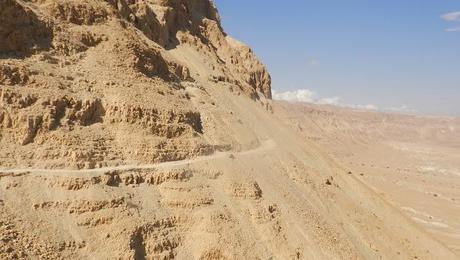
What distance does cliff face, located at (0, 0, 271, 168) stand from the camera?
21.8 m

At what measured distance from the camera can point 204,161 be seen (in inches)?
1094

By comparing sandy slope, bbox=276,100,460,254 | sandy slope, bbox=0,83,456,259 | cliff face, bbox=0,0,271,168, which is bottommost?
sandy slope, bbox=276,100,460,254

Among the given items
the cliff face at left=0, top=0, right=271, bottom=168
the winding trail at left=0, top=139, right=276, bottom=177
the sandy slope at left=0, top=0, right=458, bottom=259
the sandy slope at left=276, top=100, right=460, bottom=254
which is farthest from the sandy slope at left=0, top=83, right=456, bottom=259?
the sandy slope at left=276, top=100, right=460, bottom=254

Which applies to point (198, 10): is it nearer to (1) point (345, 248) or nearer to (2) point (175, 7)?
(2) point (175, 7)

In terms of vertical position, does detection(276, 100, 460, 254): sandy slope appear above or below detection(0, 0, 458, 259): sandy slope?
below

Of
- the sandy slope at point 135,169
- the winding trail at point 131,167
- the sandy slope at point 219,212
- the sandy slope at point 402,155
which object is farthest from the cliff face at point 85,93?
the sandy slope at point 402,155

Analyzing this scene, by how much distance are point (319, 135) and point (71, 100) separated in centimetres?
10004

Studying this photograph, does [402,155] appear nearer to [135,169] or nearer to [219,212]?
[219,212]

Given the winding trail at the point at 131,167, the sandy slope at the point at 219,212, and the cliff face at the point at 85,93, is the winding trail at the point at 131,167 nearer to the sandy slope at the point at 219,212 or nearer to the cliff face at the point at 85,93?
the sandy slope at the point at 219,212

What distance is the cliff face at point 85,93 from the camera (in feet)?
71.6

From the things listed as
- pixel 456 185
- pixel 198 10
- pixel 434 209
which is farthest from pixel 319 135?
pixel 198 10

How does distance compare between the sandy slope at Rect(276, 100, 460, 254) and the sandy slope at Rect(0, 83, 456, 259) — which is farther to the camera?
the sandy slope at Rect(276, 100, 460, 254)

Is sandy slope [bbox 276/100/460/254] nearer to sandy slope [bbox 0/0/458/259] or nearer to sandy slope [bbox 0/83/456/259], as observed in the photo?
sandy slope [bbox 0/83/456/259]

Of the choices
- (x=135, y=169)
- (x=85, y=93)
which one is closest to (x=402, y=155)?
(x=135, y=169)
